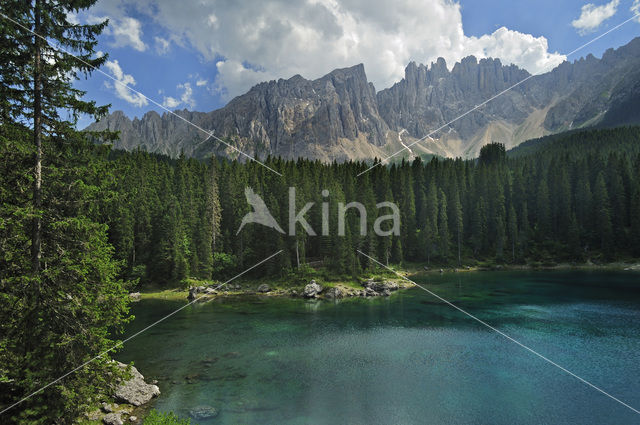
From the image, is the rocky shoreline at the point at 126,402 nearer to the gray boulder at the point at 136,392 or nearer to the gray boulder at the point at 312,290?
the gray boulder at the point at 136,392

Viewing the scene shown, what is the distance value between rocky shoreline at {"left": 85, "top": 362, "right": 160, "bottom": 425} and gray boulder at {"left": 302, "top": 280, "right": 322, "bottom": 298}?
107 feet

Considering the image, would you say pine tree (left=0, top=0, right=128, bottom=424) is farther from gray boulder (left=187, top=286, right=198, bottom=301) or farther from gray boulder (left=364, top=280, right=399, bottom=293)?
gray boulder (left=364, top=280, right=399, bottom=293)

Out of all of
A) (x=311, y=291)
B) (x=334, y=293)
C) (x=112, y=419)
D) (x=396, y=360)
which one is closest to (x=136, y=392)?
(x=112, y=419)

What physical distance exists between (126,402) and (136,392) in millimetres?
880

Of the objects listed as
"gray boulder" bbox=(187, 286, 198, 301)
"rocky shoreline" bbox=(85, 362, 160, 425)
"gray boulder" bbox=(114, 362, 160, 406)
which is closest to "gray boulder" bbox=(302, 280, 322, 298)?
"gray boulder" bbox=(187, 286, 198, 301)

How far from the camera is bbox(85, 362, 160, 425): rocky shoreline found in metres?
19.1

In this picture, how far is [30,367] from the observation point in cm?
1277

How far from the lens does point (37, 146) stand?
13.1 metres

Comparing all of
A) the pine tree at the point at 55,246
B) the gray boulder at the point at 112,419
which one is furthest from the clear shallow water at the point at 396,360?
the pine tree at the point at 55,246

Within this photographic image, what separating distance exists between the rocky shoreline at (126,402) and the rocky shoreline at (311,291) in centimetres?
3279

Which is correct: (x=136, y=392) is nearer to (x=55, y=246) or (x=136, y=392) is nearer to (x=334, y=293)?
(x=55, y=246)

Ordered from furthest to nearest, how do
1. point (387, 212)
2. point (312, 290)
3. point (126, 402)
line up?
1. point (387, 212)
2. point (312, 290)
3. point (126, 402)

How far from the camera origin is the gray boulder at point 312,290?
5604 centimetres

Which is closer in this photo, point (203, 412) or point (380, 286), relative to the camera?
point (203, 412)
